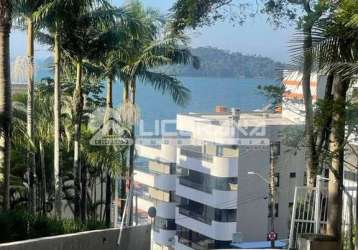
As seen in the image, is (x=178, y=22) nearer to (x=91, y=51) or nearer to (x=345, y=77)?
(x=345, y=77)

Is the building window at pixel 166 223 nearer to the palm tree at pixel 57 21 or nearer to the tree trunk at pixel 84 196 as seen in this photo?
the tree trunk at pixel 84 196

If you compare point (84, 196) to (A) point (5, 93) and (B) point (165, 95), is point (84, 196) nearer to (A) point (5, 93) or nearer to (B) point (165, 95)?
(B) point (165, 95)

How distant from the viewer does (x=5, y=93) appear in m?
9.31

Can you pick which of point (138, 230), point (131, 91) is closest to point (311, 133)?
point (138, 230)

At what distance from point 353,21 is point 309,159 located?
3.40 metres

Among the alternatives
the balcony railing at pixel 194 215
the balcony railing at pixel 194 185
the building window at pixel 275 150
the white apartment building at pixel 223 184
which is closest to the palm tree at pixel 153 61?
the building window at pixel 275 150

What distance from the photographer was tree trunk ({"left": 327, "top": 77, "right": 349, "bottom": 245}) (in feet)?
24.6

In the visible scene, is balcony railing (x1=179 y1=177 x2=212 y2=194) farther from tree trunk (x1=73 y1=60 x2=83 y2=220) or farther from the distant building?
tree trunk (x1=73 y1=60 x2=83 y2=220)

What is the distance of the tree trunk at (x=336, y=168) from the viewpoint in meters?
7.50

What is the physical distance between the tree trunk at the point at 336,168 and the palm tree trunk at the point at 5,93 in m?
4.69

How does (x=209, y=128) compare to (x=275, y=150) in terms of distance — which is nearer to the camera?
(x=275, y=150)

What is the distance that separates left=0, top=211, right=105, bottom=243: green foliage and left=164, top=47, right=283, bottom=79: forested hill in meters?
5.26

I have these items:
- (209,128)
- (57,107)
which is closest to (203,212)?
(209,128)

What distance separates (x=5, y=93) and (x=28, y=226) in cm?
201
